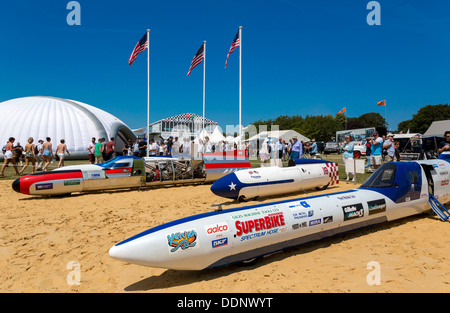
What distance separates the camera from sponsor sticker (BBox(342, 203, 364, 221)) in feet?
16.5

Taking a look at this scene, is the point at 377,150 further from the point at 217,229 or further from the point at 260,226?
the point at 217,229

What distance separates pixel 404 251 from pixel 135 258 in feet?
13.9

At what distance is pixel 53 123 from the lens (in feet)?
93.4

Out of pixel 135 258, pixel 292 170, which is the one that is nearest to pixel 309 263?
pixel 135 258

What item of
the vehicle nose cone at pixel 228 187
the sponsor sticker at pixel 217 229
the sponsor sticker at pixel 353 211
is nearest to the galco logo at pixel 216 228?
the sponsor sticker at pixel 217 229

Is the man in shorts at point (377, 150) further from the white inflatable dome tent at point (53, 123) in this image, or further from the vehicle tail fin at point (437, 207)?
the white inflatable dome tent at point (53, 123)

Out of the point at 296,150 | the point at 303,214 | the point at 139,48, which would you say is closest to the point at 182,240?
the point at 303,214

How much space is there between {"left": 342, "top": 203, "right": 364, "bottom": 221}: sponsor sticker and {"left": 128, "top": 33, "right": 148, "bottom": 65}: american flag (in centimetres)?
1660

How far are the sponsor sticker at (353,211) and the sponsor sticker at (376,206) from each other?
25 cm

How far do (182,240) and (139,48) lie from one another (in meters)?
17.3

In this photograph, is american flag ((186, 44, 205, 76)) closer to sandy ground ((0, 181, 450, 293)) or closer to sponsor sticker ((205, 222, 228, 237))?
sandy ground ((0, 181, 450, 293))

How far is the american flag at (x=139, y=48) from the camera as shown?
17.8m
